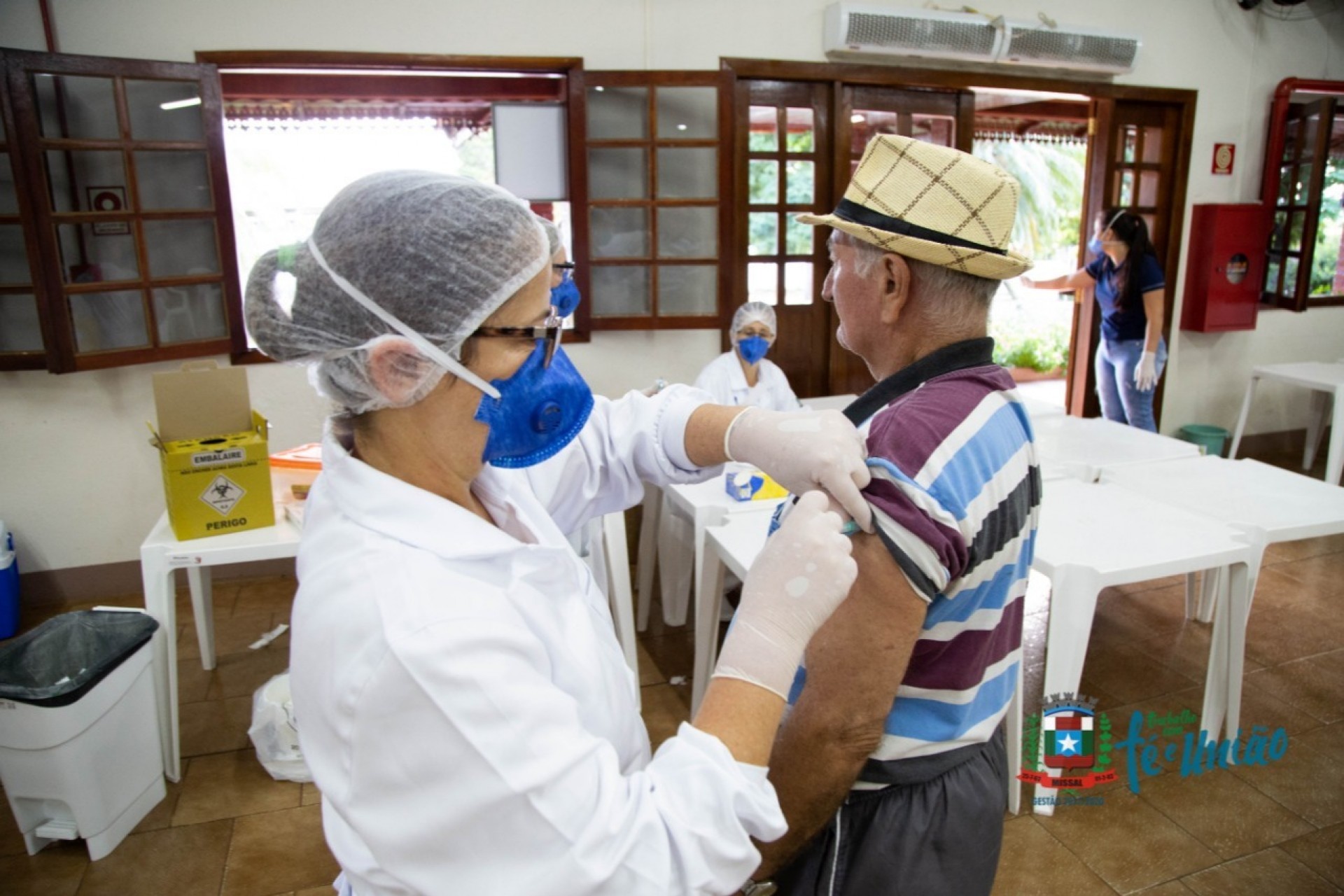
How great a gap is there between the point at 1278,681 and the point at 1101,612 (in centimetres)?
67

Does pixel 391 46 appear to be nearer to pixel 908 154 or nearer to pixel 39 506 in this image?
pixel 39 506

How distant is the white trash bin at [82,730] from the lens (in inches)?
82.4

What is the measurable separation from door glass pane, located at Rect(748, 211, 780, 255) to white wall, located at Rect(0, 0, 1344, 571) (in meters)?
0.50

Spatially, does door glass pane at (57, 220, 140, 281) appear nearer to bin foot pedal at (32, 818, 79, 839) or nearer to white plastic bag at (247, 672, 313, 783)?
white plastic bag at (247, 672, 313, 783)

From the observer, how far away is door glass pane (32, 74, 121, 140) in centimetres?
318

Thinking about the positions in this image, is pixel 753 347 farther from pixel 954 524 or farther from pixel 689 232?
pixel 954 524

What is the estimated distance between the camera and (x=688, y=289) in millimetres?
4184

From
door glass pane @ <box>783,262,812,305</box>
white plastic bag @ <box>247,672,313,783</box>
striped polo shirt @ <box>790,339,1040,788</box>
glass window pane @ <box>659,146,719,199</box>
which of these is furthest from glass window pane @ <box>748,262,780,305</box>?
striped polo shirt @ <box>790,339,1040,788</box>

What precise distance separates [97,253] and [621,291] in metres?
2.12

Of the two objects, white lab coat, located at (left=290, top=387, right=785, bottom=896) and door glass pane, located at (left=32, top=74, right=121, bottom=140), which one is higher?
door glass pane, located at (left=32, top=74, right=121, bottom=140)

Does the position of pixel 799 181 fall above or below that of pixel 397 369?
above

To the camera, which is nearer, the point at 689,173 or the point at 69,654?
the point at 69,654

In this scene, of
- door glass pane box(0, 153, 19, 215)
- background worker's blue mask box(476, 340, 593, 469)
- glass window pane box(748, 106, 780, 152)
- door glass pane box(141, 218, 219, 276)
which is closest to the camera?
background worker's blue mask box(476, 340, 593, 469)

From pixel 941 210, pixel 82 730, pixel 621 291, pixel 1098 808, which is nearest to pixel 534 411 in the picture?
pixel 941 210
